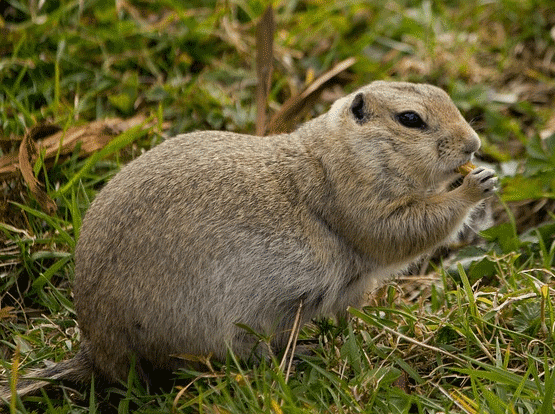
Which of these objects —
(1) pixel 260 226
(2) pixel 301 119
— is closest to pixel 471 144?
(1) pixel 260 226

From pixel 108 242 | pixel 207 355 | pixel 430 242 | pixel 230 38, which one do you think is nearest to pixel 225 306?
pixel 207 355

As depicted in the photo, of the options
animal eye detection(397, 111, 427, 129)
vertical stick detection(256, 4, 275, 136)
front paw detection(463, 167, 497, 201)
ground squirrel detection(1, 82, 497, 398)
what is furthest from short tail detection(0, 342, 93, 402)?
vertical stick detection(256, 4, 275, 136)

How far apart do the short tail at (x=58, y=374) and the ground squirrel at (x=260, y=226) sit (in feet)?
0.03

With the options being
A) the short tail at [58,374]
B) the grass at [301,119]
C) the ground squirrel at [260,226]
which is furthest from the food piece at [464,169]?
the short tail at [58,374]

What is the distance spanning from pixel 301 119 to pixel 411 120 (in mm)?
2039

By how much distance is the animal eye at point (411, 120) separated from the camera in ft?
14.7

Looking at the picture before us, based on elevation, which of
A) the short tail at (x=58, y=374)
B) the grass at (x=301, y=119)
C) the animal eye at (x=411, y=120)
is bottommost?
the short tail at (x=58, y=374)

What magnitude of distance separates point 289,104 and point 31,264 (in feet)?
7.96

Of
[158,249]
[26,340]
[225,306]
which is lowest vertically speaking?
[26,340]

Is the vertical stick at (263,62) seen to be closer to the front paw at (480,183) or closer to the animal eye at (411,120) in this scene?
the animal eye at (411,120)

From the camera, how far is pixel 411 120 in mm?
4500

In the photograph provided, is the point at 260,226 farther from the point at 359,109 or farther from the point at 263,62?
the point at 263,62

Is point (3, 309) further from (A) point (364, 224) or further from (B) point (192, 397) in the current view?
(A) point (364, 224)

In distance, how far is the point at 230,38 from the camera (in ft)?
22.7
